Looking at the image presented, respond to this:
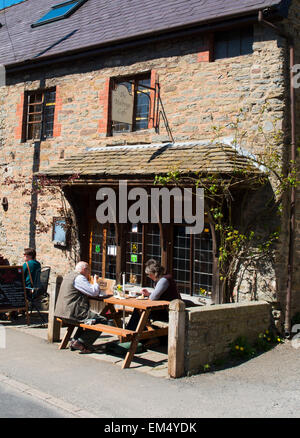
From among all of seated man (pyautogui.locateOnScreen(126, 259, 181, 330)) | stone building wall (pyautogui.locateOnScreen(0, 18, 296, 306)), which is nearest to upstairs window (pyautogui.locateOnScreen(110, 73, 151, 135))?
stone building wall (pyautogui.locateOnScreen(0, 18, 296, 306))

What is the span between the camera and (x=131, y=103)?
34.3 feet

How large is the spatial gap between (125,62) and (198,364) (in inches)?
276

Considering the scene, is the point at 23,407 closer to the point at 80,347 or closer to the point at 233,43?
the point at 80,347

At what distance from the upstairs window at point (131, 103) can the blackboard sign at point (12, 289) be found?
3.69m

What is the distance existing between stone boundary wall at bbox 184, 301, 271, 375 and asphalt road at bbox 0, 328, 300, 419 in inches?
10.4

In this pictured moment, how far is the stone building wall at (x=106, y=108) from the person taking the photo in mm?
8805

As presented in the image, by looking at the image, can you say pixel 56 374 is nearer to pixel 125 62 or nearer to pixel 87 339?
pixel 87 339

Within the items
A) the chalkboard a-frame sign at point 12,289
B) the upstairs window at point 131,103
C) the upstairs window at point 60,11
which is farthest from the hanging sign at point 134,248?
the upstairs window at point 60,11

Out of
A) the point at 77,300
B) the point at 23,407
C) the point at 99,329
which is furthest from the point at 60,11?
the point at 23,407

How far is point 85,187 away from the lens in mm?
10367

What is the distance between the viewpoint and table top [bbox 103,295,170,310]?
6820mm

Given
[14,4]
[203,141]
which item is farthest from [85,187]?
[14,4]

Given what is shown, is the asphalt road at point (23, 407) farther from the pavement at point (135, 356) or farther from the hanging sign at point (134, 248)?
the hanging sign at point (134, 248)

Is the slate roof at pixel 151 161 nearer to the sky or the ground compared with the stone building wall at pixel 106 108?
nearer to the ground
